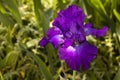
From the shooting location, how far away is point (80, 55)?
828 mm

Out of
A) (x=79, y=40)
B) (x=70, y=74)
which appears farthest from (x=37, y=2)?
(x=79, y=40)

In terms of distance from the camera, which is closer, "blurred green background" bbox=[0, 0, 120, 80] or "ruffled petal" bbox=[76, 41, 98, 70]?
"ruffled petal" bbox=[76, 41, 98, 70]

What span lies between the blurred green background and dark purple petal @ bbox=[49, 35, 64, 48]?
23 cm

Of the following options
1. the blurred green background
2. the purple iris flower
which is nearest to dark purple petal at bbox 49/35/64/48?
the purple iris flower

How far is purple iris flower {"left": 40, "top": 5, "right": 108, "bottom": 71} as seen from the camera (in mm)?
823

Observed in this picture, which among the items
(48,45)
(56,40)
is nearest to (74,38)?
(56,40)

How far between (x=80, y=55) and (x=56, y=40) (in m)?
0.11

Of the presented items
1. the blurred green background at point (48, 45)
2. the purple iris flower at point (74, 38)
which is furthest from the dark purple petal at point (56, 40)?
the blurred green background at point (48, 45)

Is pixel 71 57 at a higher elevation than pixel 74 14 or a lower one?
lower

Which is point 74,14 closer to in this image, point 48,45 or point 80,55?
point 80,55

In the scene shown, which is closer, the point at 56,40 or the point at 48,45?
the point at 56,40

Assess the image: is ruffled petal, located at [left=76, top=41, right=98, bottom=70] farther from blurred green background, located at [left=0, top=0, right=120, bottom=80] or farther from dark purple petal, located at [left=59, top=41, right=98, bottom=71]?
blurred green background, located at [left=0, top=0, right=120, bottom=80]

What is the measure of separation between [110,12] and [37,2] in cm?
32

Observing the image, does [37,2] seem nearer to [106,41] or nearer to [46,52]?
[46,52]
